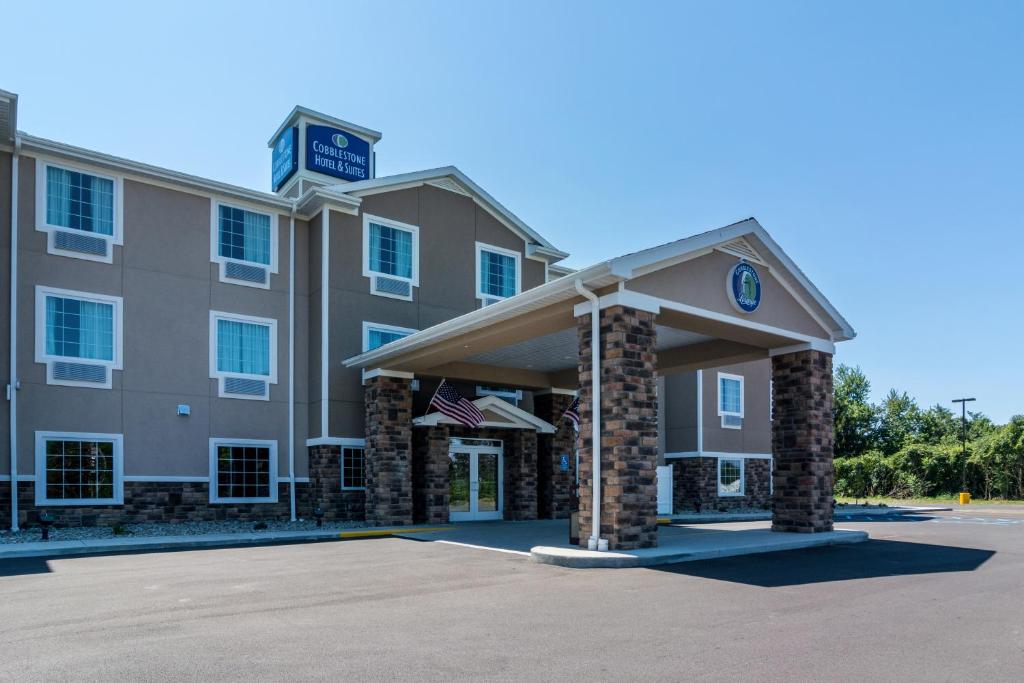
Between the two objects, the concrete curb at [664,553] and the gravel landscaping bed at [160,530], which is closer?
the concrete curb at [664,553]

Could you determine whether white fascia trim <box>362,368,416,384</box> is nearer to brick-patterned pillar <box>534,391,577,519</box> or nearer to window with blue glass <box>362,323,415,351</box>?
window with blue glass <box>362,323,415,351</box>

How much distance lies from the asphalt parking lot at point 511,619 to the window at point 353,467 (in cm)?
729

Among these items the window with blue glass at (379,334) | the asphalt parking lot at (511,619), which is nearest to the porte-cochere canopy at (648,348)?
the window with blue glass at (379,334)

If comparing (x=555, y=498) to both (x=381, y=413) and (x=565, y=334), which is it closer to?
(x=381, y=413)

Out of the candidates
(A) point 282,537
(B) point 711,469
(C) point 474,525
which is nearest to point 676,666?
(A) point 282,537

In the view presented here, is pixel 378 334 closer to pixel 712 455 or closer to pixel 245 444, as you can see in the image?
pixel 245 444

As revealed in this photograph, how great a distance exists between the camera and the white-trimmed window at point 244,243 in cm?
1880

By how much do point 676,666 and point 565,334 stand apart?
1057 cm

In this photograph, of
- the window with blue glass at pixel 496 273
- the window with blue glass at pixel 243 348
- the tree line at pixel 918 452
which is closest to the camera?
the window with blue glass at pixel 243 348

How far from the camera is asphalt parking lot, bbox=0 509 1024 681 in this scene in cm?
561

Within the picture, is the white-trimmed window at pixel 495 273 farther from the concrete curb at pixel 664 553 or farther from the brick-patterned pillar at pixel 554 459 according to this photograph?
the concrete curb at pixel 664 553

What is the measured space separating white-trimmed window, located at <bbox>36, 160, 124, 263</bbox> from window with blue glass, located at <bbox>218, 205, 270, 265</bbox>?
2.29 meters

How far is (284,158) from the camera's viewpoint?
24.1 meters

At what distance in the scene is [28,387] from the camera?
52.8 ft
